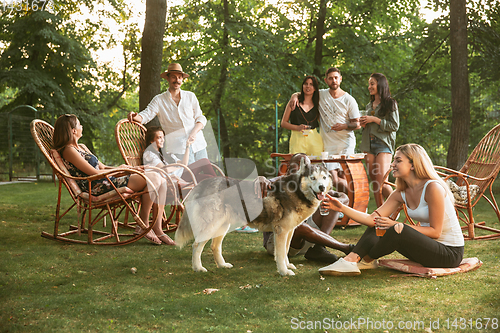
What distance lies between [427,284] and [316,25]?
10.6 metres

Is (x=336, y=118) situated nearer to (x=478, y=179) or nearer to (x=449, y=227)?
(x=478, y=179)

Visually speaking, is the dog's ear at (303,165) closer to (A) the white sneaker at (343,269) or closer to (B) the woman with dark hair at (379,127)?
(A) the white sneaker at (343,269)

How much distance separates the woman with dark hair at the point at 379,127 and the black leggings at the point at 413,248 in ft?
6.44

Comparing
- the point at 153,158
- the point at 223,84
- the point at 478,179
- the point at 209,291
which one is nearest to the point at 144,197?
the point at 153,158

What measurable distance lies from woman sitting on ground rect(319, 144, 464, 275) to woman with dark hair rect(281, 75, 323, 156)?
87.7 inches

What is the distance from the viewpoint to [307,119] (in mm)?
5305

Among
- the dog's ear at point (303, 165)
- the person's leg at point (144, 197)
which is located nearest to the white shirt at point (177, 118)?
the person's leg at point (144, 197)

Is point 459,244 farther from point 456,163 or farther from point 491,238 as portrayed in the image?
point 456,163

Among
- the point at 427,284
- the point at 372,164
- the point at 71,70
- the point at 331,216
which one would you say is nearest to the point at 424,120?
the point at 372,164

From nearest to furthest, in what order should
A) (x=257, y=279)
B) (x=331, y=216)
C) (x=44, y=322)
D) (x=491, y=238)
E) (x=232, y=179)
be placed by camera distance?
(x=44, y=322) < (x=257, y=279) < (x=232, y=179) < (x=331, y=216) < (x=491, y=238)

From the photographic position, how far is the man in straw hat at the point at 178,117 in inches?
192

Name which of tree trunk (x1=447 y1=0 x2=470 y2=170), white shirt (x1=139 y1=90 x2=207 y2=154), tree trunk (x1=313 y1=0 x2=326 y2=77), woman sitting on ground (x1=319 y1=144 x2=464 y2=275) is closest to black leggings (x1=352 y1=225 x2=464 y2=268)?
woman sitting on ground (x1=319 y1=144 x2=464 y2=275)

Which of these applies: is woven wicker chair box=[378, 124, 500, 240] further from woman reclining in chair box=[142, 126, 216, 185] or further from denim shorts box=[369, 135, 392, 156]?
woman reclining in chair box=[142, 126, 216, 185]

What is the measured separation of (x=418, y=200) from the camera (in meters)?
3.14
